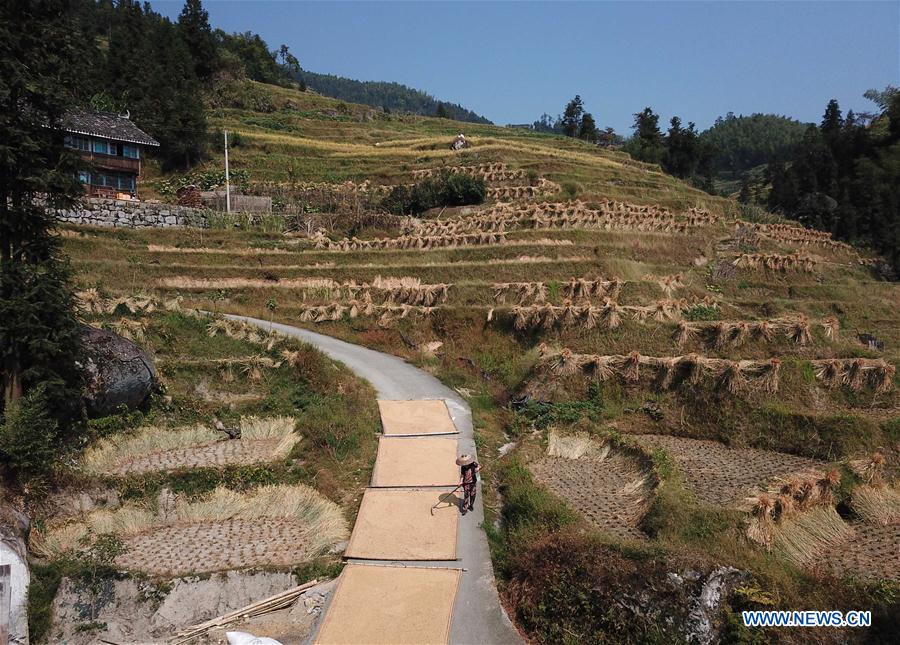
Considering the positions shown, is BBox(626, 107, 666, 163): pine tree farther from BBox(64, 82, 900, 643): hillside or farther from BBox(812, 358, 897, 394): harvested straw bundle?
BBox(812, 358, 897, 394): harvested straw bundle

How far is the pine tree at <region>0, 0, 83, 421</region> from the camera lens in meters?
11.6

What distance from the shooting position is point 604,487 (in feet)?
35.3

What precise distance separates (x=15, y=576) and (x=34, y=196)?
802cm

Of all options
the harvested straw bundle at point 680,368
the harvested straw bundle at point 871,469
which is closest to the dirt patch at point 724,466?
the harvested straw bundle at point 871,469

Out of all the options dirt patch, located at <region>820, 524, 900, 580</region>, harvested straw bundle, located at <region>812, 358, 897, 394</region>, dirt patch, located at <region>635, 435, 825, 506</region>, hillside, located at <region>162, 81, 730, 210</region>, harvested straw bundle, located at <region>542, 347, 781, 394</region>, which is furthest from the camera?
hillside, located at <region>162, 81, 730, 210</region>

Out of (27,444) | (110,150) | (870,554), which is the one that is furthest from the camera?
(110,150)

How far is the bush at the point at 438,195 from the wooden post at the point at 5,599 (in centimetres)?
3146

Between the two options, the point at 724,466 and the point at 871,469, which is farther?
the point at 724,466

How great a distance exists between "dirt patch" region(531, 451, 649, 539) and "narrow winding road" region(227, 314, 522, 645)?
1568mm

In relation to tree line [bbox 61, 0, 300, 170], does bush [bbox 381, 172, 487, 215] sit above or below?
below

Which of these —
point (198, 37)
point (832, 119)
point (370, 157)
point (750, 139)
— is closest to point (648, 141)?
point (832, 119)

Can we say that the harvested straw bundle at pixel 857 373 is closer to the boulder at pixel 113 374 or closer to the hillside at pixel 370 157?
the boulder at pixel 113 374

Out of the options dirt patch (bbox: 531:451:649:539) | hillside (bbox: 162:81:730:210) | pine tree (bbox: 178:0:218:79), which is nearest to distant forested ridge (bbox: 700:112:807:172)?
hillside (bbox: 162:81:730:210)

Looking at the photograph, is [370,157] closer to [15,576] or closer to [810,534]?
[15,576]
